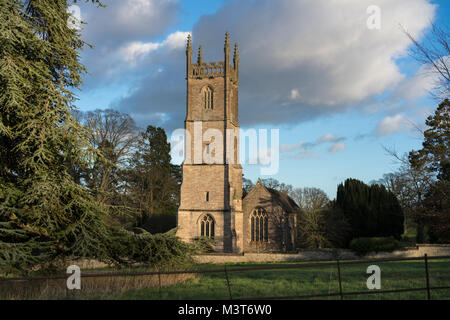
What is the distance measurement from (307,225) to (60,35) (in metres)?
26.5

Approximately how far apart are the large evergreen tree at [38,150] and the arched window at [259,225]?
2560 centimetres

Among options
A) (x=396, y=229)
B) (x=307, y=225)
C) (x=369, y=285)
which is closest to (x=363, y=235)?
(x=396, y=229)

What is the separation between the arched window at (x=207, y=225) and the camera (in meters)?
34.4

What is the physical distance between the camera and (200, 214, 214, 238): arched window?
3441cm

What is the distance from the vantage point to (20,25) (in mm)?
9906

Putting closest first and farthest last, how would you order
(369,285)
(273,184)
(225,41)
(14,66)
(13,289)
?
(14,66), (13,289), (369,285), (225,41), (273,184)

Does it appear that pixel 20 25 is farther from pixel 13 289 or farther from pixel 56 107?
pixel 13 289

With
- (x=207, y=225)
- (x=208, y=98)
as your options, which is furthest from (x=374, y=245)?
(x=208, y=98)

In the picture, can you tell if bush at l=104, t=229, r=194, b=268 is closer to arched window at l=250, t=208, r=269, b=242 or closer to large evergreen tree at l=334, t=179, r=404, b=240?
arched window at l=250, t=208, r=269, b=242

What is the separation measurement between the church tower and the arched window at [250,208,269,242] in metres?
1.72

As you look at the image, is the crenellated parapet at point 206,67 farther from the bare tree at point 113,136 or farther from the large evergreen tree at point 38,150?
the large evergreen tree at point 38,150

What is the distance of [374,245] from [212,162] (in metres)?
14.2

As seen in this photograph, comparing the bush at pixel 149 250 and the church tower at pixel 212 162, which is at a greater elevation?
the church tower at pixel 212 162

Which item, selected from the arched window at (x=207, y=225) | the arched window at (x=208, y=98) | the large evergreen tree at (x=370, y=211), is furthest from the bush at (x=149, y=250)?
the large evergreen tree at (x=370, y=211)
